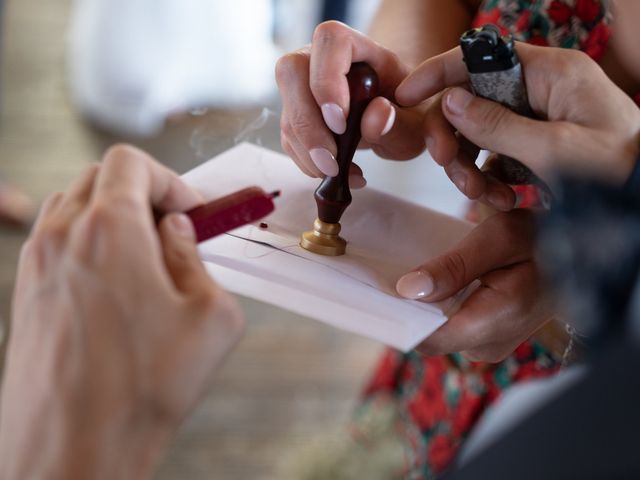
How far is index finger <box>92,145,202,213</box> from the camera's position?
47 cm

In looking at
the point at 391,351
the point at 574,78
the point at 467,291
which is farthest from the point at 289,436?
the point at 574,78

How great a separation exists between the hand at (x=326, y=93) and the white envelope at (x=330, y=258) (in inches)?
1.9

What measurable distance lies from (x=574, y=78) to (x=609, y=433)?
37 centimetres

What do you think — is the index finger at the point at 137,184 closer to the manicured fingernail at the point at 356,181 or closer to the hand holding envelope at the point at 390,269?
the hand holding envelope at the point at 390,269

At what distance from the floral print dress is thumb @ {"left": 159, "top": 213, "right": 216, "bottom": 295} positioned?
35cm

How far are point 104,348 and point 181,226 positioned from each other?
10 centimetres

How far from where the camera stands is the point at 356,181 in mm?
754

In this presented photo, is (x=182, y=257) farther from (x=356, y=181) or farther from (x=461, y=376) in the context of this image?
(x=461, y=376)

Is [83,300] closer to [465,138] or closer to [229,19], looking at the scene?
[465,138]

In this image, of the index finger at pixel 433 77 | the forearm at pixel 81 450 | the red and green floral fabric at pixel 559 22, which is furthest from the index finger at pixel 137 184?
the red and green floral fabric at pixel 559 22

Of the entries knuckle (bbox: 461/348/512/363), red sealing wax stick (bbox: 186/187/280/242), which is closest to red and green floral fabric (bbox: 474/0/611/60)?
knuckle (bbox: 461/348/512/363)

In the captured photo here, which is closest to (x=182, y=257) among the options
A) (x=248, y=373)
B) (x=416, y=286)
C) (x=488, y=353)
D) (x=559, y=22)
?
(x=416, y=286)

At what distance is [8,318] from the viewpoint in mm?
1685

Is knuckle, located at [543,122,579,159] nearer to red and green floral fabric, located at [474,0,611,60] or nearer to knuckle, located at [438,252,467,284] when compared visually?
knuckle, located at [438,252,467,284]
